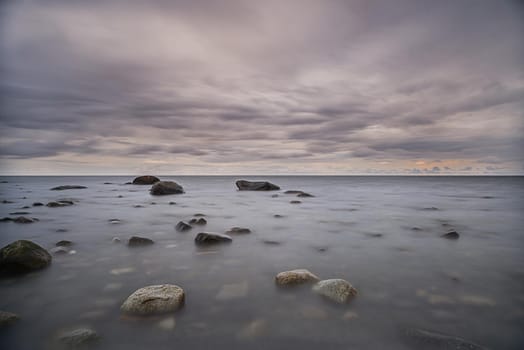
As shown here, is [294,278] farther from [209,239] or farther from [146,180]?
[146,180]

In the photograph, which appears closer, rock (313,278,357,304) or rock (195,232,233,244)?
rock (313,278,357,304)

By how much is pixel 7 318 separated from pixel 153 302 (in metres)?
1.41

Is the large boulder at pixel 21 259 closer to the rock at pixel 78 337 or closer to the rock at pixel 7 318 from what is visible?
the rock at pixel 7 318

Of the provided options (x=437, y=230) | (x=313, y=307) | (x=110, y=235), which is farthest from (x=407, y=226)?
(x=110, y=235)

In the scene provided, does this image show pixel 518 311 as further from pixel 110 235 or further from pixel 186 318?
pixel 110 235

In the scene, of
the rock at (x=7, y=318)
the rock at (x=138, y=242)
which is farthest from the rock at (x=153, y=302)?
the rock at (x=138, y=242)

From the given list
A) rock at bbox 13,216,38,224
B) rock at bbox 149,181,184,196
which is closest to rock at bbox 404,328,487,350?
rock at bbox 13,216,38,224

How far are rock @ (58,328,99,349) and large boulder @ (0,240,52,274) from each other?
2.34 metres

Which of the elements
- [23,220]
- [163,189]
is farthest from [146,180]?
[23,220]

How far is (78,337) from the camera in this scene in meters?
2.52

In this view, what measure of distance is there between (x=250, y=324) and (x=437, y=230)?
731 centimetres

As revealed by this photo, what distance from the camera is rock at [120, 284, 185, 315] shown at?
2.96 meters

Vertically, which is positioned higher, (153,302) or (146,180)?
(146,180)

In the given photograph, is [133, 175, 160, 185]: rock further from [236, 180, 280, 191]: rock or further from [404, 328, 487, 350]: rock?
[404, 328, 487, 350]: rock
